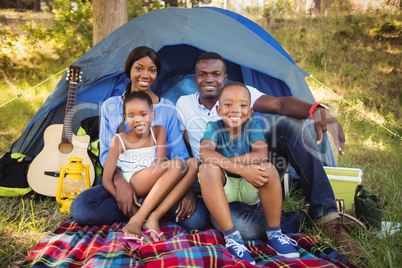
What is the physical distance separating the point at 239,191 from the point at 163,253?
558 millimetres

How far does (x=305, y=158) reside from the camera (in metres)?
1.83

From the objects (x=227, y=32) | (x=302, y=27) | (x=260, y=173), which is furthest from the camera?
(x=302, y=27)

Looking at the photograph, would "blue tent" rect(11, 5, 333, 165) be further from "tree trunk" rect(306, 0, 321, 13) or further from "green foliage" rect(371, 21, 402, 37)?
"tree trunk" rect(306, 0, 321, 13)

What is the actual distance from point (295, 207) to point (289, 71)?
1.00 m

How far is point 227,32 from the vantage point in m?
2.69

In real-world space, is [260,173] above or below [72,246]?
above

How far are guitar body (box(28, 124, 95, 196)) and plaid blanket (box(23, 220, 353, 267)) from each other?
657 millimetres

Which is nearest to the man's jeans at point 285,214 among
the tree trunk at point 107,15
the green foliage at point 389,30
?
the tree trunk at point 107,15

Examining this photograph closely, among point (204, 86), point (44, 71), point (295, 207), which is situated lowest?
point (295, 207)

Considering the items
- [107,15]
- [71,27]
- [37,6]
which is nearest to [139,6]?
[71,27]

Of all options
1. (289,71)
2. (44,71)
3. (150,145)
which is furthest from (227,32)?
(44,71)

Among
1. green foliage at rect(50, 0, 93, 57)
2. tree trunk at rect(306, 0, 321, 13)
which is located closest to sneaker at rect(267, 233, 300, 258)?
green foliage at rect(50, 0, 93, 57)

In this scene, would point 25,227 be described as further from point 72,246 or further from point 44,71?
point 44,71

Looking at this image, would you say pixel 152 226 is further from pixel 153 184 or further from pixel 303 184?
pixel 303 184
